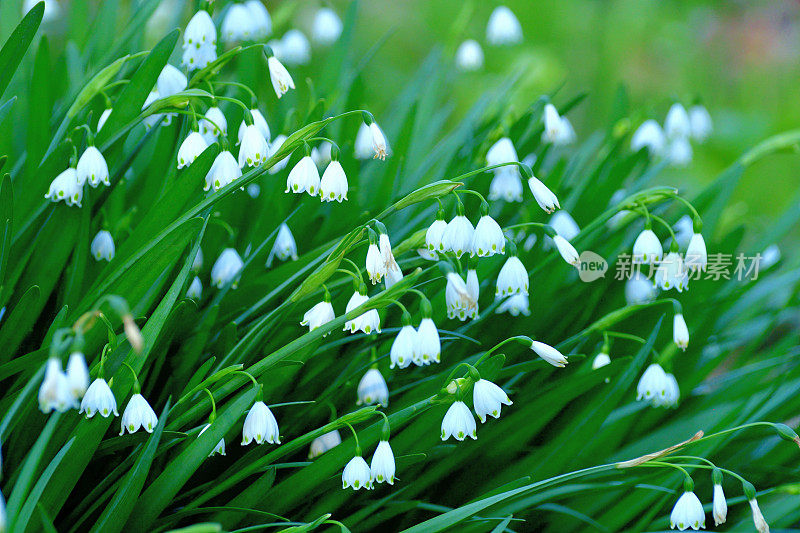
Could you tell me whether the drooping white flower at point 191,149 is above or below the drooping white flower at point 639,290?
above

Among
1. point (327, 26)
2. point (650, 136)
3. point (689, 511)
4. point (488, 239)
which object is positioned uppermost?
point (327, 26)

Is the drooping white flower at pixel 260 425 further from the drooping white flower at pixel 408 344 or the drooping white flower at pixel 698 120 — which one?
the drooping white flower at pixel 698 120

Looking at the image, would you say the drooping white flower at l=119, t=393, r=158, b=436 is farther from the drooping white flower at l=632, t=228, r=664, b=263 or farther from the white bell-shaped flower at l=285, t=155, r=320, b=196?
the drooping white flower at l=632, t=228, r=664, b=263

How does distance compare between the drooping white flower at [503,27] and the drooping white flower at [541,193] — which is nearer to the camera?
the drooping white flower at [541,193]

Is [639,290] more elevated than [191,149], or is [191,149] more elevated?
[191,149]

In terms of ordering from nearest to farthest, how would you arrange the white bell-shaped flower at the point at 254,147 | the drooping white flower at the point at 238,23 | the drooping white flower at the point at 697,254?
the white bell-shaped flower at the point at 254,147 → the drooping white flower at the point at 697,254 → the drooping white flower at the point at 238,23

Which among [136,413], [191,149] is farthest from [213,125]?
[136,413]

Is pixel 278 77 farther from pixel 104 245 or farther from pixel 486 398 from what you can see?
pixel 486 398

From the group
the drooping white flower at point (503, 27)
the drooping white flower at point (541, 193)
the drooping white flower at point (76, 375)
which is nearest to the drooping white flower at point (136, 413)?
the drooping white flower at point (76, 375)
